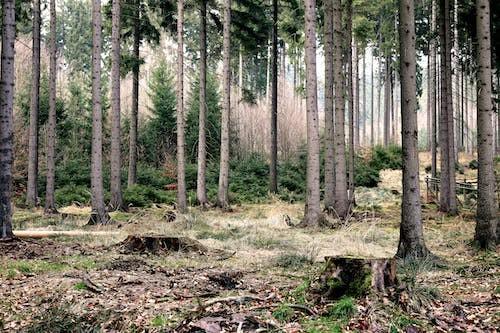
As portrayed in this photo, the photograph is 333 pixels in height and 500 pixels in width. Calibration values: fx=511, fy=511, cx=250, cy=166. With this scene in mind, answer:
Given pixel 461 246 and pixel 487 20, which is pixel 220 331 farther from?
pixel 487 20

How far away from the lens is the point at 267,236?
36.8 ft

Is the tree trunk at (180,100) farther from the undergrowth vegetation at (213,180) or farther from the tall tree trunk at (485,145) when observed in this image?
the tall tree trunk at (485,145)

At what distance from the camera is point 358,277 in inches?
203

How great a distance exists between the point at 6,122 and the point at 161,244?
3746mm

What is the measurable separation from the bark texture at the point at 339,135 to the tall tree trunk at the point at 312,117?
151 cm

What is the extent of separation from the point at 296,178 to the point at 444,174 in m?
10.4

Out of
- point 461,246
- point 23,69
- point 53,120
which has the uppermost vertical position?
point 23,69

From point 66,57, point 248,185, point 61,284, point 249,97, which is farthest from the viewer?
point 66,57

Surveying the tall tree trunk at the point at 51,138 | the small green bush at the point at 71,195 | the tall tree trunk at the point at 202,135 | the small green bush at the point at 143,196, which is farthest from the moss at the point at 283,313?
the small green bush at the point at 71,195

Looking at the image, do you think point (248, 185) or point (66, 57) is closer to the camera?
point (248, 185)

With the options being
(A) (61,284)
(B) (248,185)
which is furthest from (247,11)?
(A) (61,284)

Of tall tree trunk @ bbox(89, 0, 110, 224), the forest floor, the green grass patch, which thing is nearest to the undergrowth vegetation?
tall tree trunk @ bbox(89, 0, 110, 224)

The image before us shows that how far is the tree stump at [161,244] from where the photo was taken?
906 cm

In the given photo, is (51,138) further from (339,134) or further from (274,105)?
(339,134)
